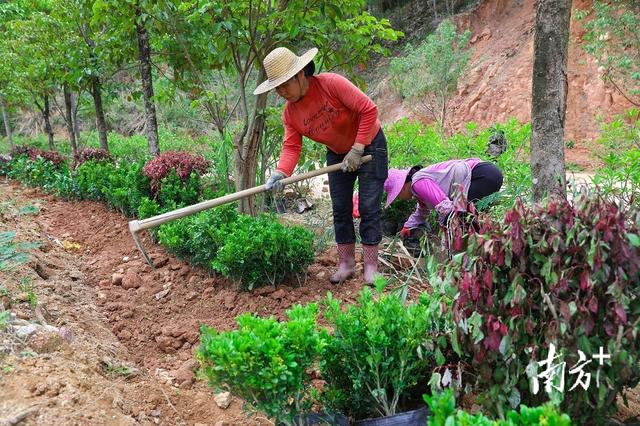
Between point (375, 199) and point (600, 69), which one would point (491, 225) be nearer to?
point (375, 199)

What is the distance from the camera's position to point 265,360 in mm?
1848

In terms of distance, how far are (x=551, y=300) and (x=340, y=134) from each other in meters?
2.28

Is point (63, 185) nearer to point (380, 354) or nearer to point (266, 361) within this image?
point (266, 361)

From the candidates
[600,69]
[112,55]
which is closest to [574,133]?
[600,69]

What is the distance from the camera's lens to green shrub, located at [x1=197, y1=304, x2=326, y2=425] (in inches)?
70.7

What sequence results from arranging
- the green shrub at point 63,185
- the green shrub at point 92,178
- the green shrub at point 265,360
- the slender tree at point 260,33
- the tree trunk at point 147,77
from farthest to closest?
1. the green shrub at point 63,185
2. the green shrub at point 92,178
3. the tree trunk at point 147,77
4. the slender tree at point 260,33
5. the green shrub at point 265,360

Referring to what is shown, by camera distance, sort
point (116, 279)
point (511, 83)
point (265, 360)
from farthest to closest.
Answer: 1. point (511, 83)
2. point (116, 279)
3. point (265, 360)

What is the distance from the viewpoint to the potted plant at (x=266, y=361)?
1797 mm

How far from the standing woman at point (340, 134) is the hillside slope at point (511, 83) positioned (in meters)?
10.9

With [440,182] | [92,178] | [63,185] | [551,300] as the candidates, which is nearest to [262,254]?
[440,182]

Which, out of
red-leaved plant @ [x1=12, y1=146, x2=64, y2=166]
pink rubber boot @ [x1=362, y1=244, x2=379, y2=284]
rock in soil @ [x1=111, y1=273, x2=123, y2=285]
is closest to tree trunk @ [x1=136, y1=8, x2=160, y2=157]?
rock in soil @ [x1=111, y1=273, x2=123, y2=285]

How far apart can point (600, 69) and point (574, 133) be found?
203 cm

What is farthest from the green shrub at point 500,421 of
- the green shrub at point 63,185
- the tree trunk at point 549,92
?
the green shrub at point 63,185

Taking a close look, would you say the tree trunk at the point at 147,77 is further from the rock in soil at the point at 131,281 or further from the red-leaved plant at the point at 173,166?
the rock in soil at the point at 131,281
